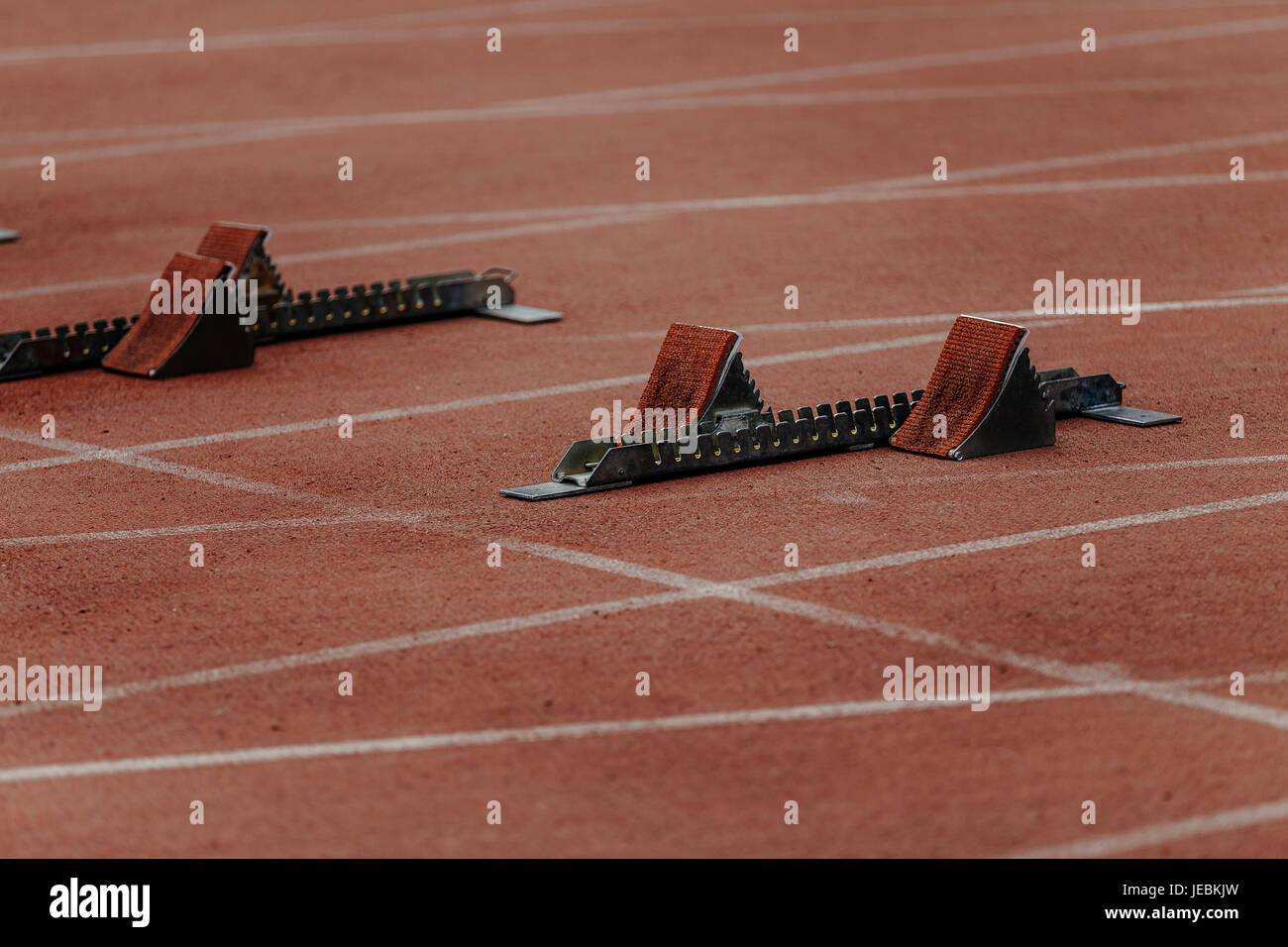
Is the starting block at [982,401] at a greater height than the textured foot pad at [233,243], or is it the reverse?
the textured foot pad at [233,243]

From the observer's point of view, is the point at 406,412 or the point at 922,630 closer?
the point at 922,630

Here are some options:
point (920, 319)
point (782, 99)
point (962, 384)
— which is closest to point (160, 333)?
point (920, 319)

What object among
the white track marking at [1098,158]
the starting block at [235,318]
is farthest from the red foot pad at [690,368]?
the white track marking at [1098,158]

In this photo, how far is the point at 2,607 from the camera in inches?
351

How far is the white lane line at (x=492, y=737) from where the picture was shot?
7.23 metres

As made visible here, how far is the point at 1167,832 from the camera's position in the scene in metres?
6.50

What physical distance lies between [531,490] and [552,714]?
10.1ft

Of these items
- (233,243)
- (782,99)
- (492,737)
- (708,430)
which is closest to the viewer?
(492,737)

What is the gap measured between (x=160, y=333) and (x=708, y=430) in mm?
4721

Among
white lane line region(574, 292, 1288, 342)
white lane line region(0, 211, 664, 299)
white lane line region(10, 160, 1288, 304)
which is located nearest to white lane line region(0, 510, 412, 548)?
white lane line region(574, 292, 1288, 342)

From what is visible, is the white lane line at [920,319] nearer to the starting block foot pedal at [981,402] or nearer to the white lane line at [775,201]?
the starting block foot pedal at [981,402]

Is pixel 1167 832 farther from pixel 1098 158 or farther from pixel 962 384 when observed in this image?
pixel 1098 158

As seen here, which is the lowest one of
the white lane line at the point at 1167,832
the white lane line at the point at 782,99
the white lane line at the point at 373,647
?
the white lane line at the point at 1167,832

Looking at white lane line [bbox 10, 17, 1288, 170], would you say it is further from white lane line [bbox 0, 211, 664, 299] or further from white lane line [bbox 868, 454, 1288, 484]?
white lane line [bbox 868, 454, 1288, 484]
